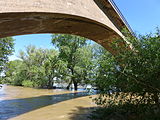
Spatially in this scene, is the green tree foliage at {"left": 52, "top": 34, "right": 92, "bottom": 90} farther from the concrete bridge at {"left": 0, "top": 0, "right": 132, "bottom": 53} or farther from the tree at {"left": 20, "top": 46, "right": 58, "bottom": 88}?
the concrete bridge at {"left": 0, "top": 0, "right": 132, "bottom": 53}

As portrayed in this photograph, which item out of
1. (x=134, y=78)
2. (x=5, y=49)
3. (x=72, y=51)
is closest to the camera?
(x=134, y=78)

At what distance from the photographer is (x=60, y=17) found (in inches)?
204

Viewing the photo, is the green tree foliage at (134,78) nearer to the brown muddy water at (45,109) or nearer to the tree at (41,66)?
the brown muddy water at (45,109)

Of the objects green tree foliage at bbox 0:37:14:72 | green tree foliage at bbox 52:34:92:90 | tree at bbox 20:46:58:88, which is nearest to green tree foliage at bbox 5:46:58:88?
tree at bbox 20:46:58:88

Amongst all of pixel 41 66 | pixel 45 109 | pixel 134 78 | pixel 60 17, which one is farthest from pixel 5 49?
pixel 41 66

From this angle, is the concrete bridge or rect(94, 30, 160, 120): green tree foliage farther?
rect(94, 30, 160, 120): green tree foliage

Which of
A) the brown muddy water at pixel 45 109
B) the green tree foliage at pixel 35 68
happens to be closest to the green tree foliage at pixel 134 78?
the brown muddy water at pixel 45 109

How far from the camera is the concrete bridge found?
12.0 ft

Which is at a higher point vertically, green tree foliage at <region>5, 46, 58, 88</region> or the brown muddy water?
green tree foliage at <region>5, 46, 58, 88</region>

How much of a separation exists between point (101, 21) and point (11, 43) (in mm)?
8457

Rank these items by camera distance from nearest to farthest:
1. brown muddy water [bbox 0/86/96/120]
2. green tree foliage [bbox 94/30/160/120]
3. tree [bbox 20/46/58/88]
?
1. green tree foliage [bbox 94/30/160/120]
2. brown muddy water [bbox 0/86/96/120]
3. tree [bbox 20/46/58/88]

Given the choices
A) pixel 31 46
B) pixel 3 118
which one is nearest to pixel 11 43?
pixel 3 118

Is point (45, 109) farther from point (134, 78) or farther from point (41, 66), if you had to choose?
point (41, 66)

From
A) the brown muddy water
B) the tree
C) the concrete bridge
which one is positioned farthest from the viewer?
the tree
